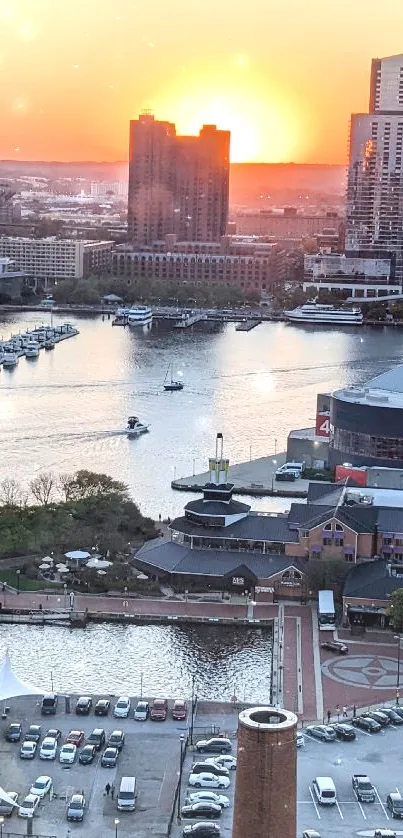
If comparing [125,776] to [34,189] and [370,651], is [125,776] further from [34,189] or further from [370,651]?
[34,189]

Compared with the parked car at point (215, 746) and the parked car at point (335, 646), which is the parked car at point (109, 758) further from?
the parked car at point (335, 646)

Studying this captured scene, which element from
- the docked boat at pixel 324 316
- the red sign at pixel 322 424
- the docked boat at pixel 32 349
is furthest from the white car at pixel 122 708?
the docked boat at pixel 324 316

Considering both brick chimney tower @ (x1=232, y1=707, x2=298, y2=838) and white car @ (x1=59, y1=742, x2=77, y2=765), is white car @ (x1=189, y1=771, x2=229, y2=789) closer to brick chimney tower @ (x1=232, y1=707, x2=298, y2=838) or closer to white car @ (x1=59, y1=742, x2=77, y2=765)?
white car @ (x1=59, y1=742, x2=77, y2=765)

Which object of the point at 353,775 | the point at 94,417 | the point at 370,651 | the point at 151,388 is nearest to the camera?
the point at 353,775

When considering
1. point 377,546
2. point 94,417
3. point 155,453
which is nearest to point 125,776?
point 377,546

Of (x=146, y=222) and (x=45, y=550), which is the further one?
(x=146, y=222)

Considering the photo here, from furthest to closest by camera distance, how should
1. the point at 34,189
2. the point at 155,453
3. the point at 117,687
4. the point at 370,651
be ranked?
the point at 34,189 → the point at 155,453 → the point at 370,651 → the point at 117,687

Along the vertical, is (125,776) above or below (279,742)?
below
